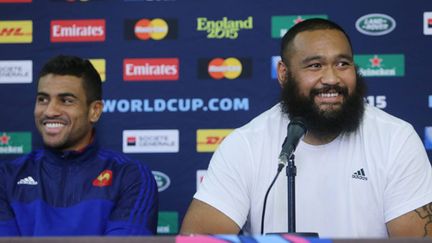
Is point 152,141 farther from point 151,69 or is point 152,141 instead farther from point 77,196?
point 77,196

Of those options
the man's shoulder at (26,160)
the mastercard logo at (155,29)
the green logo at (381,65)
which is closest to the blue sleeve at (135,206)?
the man's shoulder at (26,160)

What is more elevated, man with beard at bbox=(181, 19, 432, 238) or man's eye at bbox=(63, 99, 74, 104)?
man's eye at bbox=(63, 99, 74, 104)

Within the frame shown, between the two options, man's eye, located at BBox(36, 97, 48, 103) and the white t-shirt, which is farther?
man's eye, located at BBox(36, 97, 48, 103)

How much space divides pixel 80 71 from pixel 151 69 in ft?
1.65

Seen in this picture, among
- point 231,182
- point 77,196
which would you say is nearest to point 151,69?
point 77,196

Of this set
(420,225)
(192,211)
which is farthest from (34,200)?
(420,225)

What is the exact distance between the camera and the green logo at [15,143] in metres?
3.51

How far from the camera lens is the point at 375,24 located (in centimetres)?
336

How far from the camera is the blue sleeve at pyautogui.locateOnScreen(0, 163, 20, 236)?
2.72 metres

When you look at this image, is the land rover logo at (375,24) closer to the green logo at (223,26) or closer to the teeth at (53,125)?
the green logo at (223,26)

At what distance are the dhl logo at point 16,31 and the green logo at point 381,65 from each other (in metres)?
1.57

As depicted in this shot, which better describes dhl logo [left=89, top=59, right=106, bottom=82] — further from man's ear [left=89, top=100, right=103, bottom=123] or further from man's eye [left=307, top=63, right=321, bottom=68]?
man's eye [left=307, top=63, right=321, bottom=68]

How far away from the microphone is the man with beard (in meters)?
0.38

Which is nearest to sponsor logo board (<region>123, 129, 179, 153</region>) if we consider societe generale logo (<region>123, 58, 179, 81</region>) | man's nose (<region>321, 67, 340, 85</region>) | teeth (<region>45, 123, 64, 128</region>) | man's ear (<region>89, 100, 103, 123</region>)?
societe generale logo (<region>123, 58, 179, 81</region>)
